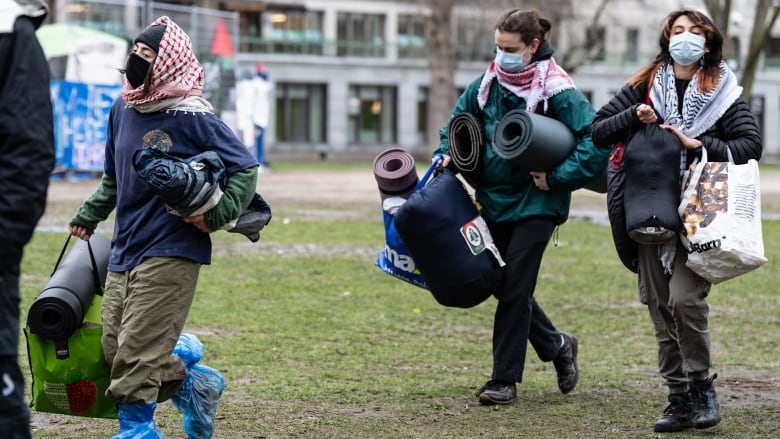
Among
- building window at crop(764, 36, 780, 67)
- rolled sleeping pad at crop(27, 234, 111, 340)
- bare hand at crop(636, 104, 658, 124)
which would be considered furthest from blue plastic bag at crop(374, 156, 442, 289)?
building window at crop(764, 36, 780, 67)

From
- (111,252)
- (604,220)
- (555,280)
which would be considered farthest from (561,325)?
(604,220)

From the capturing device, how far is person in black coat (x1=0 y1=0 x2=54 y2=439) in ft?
10.9

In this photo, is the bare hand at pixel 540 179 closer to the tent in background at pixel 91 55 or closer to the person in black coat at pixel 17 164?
the person in black coat at pixel 17 164

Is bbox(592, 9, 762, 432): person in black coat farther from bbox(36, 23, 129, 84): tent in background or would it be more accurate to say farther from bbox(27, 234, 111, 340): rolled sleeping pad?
bbox(36, 23, 129, 84): tent in background

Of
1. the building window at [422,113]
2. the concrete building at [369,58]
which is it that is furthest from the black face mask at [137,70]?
the building window at [422,113]

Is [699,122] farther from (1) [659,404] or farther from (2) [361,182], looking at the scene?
(2) [361,182]

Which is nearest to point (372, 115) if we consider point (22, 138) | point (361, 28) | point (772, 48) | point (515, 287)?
point (361, 28)

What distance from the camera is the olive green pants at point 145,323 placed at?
4.75 metres

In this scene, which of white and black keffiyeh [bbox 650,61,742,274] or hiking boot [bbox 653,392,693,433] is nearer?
white and black keffiyeh [bbox 650,61,742,274]

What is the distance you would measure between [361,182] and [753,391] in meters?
A: 23.8

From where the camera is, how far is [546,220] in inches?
245

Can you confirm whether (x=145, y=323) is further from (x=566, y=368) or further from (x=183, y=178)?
(x=566, y=368)

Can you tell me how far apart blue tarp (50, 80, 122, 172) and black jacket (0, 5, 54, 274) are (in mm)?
21297

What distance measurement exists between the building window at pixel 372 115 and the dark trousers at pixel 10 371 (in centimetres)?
5875
